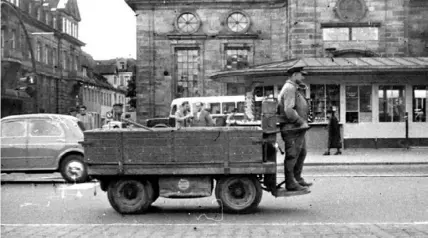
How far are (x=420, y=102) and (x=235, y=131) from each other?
63.3ft

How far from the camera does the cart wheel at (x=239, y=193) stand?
9.98 metres

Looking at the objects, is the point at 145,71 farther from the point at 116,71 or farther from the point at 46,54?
the point at 116,71

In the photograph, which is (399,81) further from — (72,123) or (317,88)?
(72,123)

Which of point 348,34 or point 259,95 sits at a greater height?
point 348,34

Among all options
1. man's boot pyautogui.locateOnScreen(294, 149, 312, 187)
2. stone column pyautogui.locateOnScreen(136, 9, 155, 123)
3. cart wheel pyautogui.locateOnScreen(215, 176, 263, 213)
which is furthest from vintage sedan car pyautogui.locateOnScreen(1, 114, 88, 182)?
stone column pyautogui.locateOnScreen(136, 9, 155, 123)

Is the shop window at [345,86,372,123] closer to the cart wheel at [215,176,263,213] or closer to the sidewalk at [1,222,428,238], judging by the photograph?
the cart wheel at [215,176,263,213]

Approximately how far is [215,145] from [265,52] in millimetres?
32547

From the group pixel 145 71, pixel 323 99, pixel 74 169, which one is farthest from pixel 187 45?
pixel 74 169

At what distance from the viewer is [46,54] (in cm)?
6378

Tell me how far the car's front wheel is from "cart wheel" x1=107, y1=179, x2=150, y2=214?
6169mm

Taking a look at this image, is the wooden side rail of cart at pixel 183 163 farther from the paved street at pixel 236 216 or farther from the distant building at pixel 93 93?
the distant building at pixel 93 93

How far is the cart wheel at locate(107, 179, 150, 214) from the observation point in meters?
10.1

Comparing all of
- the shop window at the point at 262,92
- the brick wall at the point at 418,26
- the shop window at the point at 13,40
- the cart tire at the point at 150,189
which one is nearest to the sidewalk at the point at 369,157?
the shop window at the point at 262,92

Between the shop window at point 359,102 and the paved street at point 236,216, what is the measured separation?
13173mm
